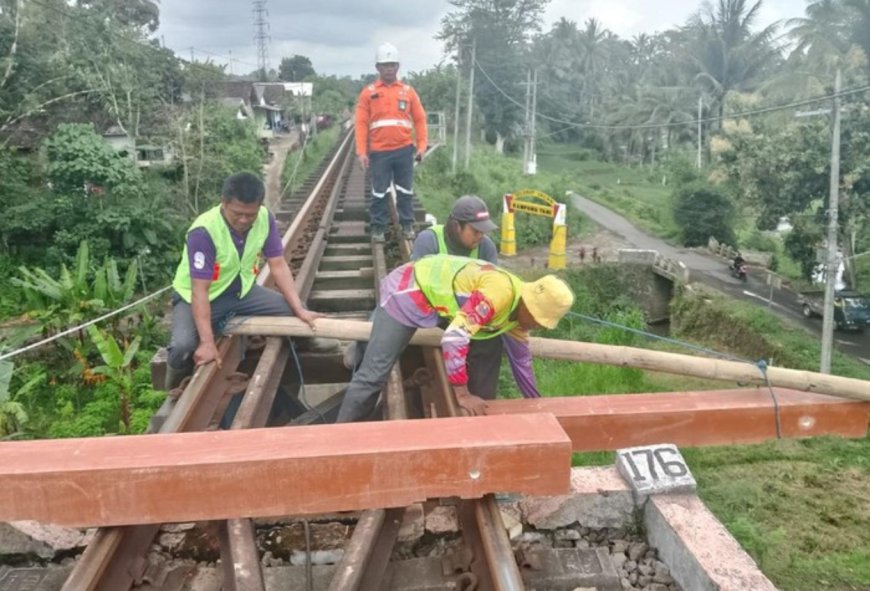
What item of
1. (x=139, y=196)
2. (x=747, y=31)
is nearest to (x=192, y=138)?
(x=139, y=196)

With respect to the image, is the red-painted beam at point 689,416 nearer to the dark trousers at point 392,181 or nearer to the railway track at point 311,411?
the railway track at point 311,411

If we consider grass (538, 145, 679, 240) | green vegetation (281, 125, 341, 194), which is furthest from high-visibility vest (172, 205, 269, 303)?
grass (538, 145, 679, 240)

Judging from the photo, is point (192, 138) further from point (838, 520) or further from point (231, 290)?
point (838, 520)

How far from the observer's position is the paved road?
1654 cm

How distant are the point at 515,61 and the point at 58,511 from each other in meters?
49.4

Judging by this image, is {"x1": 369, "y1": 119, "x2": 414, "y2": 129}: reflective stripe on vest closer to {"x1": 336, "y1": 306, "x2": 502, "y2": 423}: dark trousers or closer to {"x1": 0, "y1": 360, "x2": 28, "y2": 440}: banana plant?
{"x1": 336, "y1": 306, "x2": 502, "y2": 423}: dark trousers

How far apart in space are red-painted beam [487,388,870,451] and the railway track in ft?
1.90

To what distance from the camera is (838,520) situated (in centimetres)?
396

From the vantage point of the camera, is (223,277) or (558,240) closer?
(223,277)

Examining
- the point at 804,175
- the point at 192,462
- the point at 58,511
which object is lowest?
the point at 58,511

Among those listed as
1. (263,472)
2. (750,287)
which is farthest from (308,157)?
(263,472)

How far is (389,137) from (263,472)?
215 inches

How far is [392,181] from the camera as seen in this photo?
7629 millimetres

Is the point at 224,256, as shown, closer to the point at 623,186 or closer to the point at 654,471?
the point at 654,471
